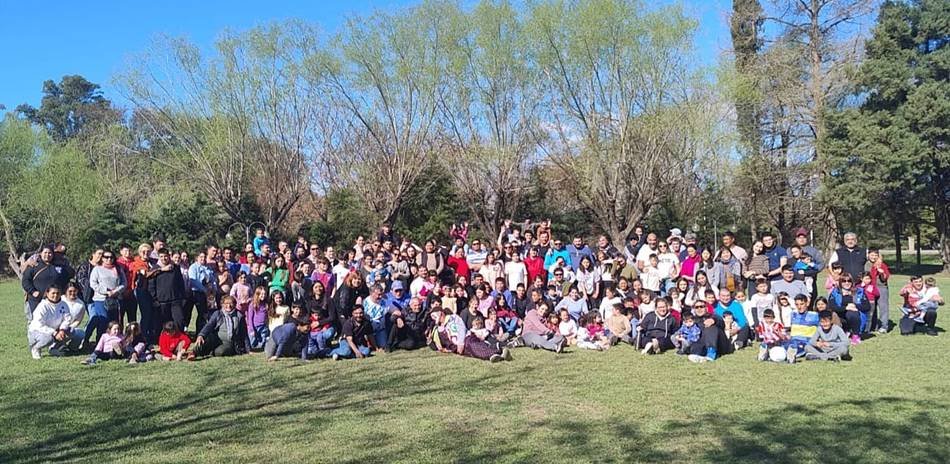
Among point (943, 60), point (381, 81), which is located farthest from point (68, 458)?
point (943, 60)

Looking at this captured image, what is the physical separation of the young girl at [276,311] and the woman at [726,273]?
6496mm

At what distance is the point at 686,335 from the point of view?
31.7ft

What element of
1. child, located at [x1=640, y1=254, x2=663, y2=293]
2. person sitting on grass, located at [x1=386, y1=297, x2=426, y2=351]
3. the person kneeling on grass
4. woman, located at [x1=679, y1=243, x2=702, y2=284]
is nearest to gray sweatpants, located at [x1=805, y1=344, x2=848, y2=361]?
woman, located at [x1=679, y1=243, x2=702, y2=284]

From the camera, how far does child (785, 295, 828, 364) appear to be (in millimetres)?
8938

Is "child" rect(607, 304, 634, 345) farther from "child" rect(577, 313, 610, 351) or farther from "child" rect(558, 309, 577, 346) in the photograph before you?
"child" rect(558, 309, 577, 346)

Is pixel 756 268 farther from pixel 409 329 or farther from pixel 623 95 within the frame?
pixel 623 95

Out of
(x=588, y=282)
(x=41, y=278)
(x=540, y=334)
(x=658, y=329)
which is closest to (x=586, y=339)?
(x=540, y=334)

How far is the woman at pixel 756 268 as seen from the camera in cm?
1090

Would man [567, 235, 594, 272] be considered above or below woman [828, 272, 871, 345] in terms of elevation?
above

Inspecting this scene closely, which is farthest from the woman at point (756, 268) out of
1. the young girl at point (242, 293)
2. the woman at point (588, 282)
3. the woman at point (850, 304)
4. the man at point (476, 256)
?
the young girl at point (242, 293)

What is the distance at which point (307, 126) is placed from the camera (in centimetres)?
2798

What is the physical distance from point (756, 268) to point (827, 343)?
2248mm

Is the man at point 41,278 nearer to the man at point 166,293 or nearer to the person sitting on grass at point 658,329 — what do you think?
the man at point 166,293

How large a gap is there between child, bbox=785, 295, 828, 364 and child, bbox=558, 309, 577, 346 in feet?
9.78
